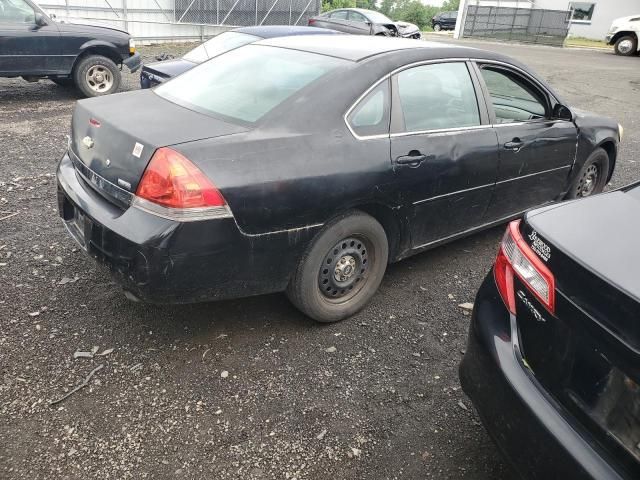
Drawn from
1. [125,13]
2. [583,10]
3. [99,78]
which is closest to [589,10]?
[583,10]

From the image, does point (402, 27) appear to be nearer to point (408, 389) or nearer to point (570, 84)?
point (570, 84)

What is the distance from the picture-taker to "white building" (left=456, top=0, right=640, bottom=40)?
29.9 m

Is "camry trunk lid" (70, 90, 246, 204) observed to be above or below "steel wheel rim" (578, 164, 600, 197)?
above

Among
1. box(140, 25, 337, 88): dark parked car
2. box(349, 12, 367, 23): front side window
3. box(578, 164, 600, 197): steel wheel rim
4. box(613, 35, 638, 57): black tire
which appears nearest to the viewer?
box(578, 164, 600, 197): steel wheel rim

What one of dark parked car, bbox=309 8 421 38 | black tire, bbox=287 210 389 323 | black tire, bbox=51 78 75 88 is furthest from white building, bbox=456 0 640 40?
black tire, bbox=287 210 389 323

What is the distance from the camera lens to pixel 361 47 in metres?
3.38

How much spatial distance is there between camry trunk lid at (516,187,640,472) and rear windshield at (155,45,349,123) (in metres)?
1.60

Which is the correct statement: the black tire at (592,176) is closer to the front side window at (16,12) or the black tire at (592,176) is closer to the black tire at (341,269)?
the black tire at (341,269)

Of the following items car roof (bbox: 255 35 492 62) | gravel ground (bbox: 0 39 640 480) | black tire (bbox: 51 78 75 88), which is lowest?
gravel ground (bbox: 0 39 640 480)

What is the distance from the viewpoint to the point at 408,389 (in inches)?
107

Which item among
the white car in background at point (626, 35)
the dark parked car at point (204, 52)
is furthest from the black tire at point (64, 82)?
the white car in background at point (626, 35)

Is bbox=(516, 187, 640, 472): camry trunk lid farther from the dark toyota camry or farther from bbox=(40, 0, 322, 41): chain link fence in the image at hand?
bbox=(40, 0, 322, 41): chain link fence

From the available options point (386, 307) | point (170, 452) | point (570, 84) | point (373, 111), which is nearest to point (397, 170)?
point (373, 111)

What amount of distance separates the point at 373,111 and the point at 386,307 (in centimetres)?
127
